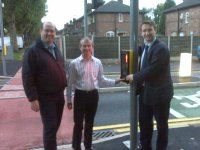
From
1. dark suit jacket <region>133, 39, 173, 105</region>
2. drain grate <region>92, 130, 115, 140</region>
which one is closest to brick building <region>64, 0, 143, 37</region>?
drain grate <region>92, 130, 115, 140</region>

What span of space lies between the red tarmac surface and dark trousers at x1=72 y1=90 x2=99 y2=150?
27.6 inches

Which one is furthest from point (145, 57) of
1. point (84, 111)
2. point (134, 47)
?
point (84, 111)

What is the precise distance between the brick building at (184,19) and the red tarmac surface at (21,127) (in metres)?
32.8

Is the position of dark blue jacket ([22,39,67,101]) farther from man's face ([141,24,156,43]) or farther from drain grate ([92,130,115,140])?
drain grate ([92,130,115,140])

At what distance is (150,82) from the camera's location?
13.1 ft

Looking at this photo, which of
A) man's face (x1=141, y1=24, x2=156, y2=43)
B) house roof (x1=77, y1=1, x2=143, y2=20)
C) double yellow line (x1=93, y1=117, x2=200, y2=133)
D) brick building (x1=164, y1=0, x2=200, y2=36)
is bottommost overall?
double yellow line (x1=93, y1=117, x2=200, y2=133)

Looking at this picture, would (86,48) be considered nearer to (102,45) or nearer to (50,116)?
(50,116)

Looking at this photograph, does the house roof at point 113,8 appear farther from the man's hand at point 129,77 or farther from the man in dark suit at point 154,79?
the man's hand at point 129,77

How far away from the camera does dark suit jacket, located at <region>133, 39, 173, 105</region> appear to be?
12.6ft

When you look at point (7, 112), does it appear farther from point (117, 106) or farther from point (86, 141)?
point (86, 141)

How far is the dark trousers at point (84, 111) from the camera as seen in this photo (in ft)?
14.2

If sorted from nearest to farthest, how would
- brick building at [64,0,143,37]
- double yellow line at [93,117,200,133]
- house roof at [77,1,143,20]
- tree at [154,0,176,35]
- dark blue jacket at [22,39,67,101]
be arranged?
1. dark blue jacket at [22,39,67,101]
2. double yellow line at [93,117,200,133]
3. brick building at [64,0,143,37]
4. house roof at [77,1,143,20]
5. tree at [154,0,176,35]

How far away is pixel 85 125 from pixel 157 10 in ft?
273

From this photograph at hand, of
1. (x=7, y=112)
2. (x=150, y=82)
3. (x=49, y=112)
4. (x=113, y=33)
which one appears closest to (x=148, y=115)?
(x=150, y=82)
